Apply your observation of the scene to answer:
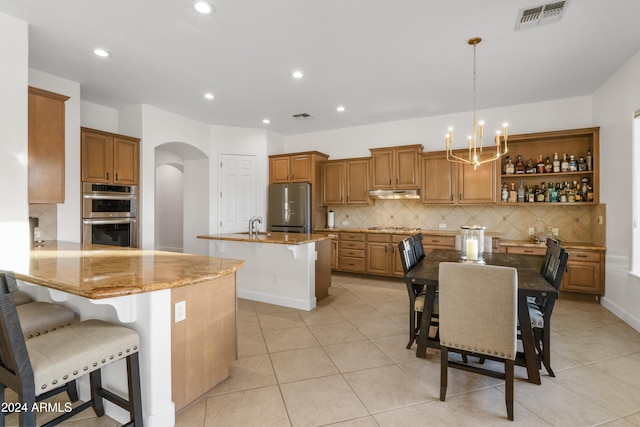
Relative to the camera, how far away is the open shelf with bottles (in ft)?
13.2

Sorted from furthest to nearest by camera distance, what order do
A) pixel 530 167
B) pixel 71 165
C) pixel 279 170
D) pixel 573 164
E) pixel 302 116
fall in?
pixel 279 170 → pixel 302 116 → pixel 530 167 → pixel 573 164 → pixel 71 165

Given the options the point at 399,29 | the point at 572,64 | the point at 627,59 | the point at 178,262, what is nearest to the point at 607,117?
the point at 627,59

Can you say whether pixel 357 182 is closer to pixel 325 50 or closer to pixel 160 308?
pixel 325 50

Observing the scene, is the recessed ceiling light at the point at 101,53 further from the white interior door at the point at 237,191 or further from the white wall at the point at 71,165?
the white interior door at the point at 237,191

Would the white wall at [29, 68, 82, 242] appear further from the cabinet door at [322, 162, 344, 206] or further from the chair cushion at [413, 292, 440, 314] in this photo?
the chair cushion at [413, 292, 440, 314]

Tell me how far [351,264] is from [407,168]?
77.7 inches

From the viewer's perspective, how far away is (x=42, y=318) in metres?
1.76

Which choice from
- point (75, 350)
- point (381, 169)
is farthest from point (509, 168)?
point (75, 350)

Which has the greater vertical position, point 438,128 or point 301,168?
point 438,128

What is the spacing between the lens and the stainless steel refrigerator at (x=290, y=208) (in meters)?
5.74

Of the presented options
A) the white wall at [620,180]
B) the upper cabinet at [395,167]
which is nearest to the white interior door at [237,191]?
the upper cabinet at [395,167]

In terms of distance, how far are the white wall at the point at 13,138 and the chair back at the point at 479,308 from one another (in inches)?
129

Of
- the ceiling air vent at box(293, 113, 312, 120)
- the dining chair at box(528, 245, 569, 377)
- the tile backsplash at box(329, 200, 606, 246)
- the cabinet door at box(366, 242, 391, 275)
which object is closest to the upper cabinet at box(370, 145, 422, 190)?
the tile backsplash at box(329, 200, 606, 246)

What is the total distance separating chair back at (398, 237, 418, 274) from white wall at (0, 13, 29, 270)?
10.2 ft
